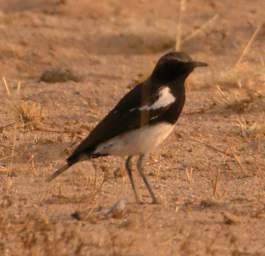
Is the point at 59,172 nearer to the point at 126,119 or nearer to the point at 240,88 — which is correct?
the point at 126,119

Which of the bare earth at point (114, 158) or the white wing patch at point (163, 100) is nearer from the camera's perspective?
the bare earth at point (114, 158)

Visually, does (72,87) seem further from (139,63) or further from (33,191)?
(33,191)

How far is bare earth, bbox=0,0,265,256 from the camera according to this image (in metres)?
6.77

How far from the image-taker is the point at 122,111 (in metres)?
7.75

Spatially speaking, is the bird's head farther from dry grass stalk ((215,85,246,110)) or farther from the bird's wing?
dry grass stalk ((215,85,246,110))

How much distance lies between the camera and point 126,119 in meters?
7.70

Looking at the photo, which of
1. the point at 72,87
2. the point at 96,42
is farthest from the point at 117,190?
the point at 96,42

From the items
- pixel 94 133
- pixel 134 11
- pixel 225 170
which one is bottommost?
pixel 134 11

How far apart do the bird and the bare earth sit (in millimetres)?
272

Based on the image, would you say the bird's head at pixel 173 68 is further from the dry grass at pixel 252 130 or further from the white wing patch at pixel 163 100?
the dry grass at pixel 252 130

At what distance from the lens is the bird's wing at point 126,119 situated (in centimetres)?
763

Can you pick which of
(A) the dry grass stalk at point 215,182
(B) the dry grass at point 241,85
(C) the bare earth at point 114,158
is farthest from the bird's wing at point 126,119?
(B) the dry grass at point 241,85

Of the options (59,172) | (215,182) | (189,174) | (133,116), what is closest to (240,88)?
(189,174)

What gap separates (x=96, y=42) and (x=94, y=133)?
6508 millimetres
